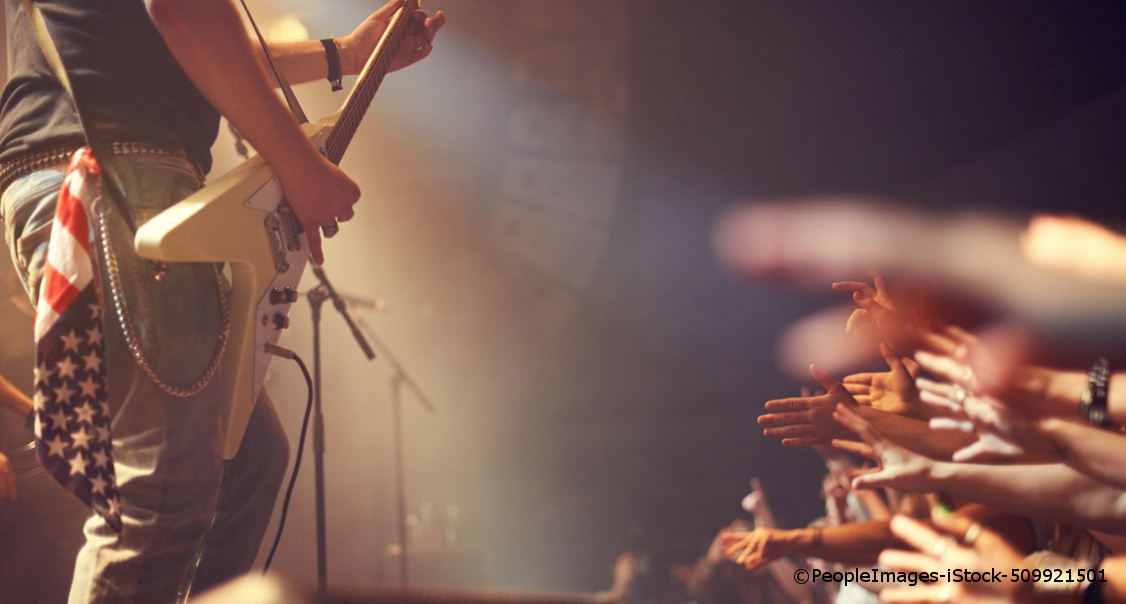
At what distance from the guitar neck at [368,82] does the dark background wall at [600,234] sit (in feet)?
10.9

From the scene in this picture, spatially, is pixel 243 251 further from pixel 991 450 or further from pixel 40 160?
pixel 991 450

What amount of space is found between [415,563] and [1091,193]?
5.33 m

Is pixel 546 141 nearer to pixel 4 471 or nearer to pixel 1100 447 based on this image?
pixel 4 471

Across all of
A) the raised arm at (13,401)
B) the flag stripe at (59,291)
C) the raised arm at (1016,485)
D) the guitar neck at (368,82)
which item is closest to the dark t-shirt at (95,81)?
the flag stripe at (59,291)

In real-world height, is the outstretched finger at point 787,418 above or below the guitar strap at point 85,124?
below

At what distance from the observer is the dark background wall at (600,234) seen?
4.63 metres

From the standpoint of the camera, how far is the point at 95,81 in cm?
116

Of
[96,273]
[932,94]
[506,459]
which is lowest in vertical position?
[506,459]

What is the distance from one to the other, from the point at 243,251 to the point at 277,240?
11 cm

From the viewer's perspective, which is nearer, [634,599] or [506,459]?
[634,599]

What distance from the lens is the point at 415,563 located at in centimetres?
580

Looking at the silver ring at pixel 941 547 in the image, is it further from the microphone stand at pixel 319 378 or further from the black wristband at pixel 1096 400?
the microphone stand at pixel 319 378

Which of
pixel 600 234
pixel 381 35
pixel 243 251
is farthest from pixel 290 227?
pixel 600 234

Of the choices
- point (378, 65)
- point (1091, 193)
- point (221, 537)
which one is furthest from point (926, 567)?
point (1091, 193)
